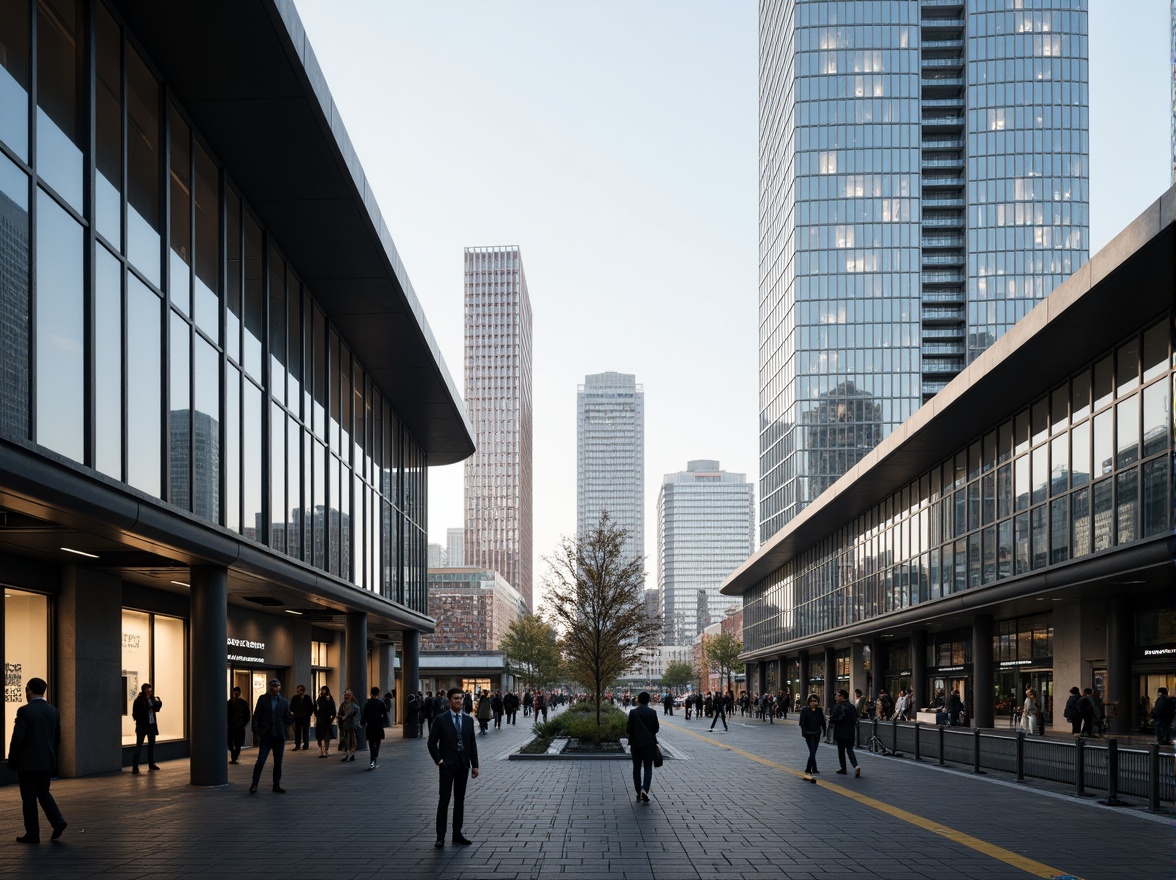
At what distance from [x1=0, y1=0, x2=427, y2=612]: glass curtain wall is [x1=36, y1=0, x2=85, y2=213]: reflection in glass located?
25 millimetres

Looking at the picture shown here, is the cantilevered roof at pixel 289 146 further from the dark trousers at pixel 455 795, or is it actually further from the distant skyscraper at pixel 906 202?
the distant skyscraper at pixel 906 202

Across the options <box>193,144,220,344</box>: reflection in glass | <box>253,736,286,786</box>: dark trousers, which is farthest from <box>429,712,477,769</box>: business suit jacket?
<box>193,144,220,344</box>: reflection in glass

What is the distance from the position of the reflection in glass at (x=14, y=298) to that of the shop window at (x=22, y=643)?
7.57 metres

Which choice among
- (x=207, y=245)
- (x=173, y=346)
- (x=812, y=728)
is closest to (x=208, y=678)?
(x=173, y=346)

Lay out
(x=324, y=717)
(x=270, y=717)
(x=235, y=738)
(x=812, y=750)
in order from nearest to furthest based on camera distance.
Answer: (x=270, y=717) < (x=812, y=750) < (x=235, y=738) < (x=324, y=717)

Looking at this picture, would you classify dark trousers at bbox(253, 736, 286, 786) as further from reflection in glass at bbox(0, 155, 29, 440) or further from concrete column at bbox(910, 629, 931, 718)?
concrete column at bbox(910, 629, 931, 718)

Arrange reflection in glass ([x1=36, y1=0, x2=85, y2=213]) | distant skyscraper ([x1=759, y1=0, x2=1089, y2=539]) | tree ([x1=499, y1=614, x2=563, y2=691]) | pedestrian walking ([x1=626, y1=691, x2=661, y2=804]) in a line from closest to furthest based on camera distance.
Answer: reflection in glass ([x1=36, y1=0, x2=85, y2=213]) < pedestrian walking ([x1=626, y1=691, x2=661, y2=804]) < distant skyscraper ([x1=759, y1=0, x2=1089, y2=539]) < tree ([x1=499, y1=614, x2=563, y2=691])

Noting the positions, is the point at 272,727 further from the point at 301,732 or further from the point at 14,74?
the point at 301,732

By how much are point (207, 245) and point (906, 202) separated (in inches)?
3832

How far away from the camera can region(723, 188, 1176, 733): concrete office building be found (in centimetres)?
2438

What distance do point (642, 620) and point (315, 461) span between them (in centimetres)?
1550

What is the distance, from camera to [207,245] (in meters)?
20.1

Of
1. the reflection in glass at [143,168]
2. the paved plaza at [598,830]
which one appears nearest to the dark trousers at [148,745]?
the paved plaza at [598,830]

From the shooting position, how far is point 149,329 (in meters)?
17.1
